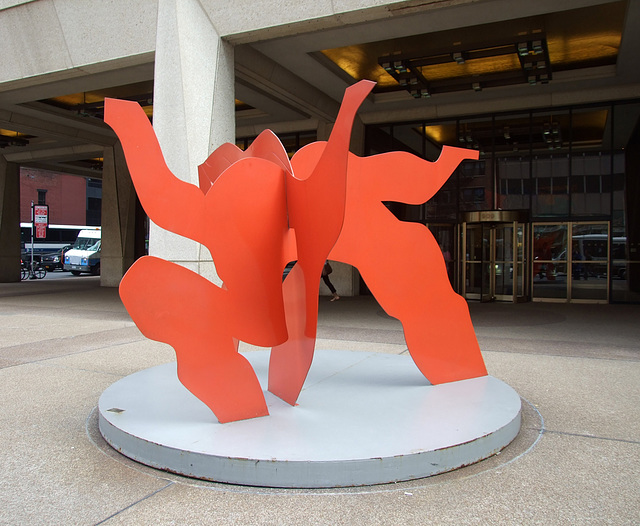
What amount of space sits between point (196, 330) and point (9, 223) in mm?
21326

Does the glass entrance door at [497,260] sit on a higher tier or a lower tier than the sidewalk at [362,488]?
higher

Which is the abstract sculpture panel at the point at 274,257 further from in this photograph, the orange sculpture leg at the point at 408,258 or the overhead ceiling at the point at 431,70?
the overhead ceiling at the point at 431,70

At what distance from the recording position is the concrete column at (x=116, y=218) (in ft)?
65.9

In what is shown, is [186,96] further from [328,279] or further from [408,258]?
[328,279]

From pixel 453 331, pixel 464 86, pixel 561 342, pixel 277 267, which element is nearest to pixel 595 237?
pixel 464 86

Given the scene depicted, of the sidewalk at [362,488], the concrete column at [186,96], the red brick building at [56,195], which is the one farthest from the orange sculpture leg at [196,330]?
the red brick building at [56,195]

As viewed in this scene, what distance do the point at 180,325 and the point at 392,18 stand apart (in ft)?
25.1

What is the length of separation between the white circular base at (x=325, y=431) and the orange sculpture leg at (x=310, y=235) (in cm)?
30

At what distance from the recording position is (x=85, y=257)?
28719mm

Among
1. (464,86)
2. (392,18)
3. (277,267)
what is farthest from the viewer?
(464,86)

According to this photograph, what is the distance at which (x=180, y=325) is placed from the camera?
4.10 meters

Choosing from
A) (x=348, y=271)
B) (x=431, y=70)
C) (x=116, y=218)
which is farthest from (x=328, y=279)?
(x=116, y=218)

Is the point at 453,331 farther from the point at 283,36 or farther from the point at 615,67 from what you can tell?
the point at 615,67

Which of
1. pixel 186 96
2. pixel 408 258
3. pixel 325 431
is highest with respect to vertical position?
pixel 186 96
